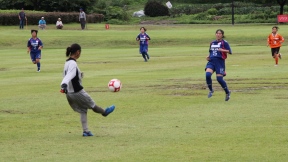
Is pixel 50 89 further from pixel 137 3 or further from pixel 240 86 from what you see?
pixel 137 3

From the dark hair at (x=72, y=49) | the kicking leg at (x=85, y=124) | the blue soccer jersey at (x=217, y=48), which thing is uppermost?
the dark hair at (x=72, y=49)

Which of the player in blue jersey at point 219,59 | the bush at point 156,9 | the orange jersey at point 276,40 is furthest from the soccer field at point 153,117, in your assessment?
the bush at point 156,9

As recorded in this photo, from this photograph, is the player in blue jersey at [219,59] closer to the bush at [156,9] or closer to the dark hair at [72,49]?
the dark hair at [72,49]

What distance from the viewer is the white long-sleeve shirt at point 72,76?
493 inches

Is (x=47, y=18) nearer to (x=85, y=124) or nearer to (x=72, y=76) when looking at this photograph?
(x=85, y=124)

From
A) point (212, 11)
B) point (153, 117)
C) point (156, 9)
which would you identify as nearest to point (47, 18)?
point (156, 9)

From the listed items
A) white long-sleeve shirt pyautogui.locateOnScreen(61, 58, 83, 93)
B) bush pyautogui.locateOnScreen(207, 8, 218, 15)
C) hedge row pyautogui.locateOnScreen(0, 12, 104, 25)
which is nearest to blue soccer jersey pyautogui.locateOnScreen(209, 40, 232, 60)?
white long-sleeve shirt pyautogui.locateOnScreen(61, 58, 83, 93)

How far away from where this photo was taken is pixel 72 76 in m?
12.5

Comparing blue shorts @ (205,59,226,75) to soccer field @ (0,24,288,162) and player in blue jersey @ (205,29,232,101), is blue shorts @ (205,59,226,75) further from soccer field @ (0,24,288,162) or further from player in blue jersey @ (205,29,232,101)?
soccer field @ (0,24,288,162)

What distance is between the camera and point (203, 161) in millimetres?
10469

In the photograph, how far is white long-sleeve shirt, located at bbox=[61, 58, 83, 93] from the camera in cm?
1252

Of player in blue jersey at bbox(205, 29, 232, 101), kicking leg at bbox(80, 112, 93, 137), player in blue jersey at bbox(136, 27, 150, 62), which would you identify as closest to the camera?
kicking leg at bbox(80, 112, 93, 137)

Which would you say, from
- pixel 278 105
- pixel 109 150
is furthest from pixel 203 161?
pixel 278 105

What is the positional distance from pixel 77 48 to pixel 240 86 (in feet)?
35.6
